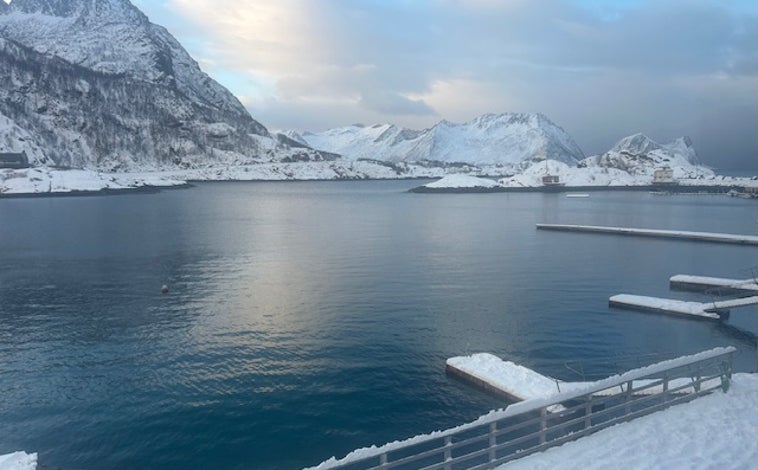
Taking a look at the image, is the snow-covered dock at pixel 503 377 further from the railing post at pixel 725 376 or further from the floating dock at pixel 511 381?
the railing post at pixel 725 376

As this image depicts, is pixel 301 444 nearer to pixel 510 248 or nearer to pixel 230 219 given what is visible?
pixel 510 248

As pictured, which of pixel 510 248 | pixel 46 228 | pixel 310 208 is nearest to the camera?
pixel 510 248

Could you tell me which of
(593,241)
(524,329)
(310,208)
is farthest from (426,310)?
(310,208)

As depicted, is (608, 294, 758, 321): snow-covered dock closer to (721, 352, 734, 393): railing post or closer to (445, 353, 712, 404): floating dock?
(445, 353, 712, 404): floating dock

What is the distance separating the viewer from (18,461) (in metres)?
17.8

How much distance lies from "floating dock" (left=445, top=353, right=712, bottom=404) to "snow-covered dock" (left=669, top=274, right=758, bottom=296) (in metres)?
25.4

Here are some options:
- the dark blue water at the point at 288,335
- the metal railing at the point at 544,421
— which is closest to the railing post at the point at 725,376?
the metal railing at the point at 544,421

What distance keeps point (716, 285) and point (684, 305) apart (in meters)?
10.5

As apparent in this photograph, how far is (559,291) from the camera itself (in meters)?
45.1

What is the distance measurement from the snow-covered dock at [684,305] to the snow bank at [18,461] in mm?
35081

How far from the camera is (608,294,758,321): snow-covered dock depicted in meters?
36.1

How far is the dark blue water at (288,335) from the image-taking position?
2162 cm

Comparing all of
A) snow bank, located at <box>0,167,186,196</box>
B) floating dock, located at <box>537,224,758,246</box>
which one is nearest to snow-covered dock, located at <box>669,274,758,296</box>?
floating dock, located at <box>537,224,758,246</box>

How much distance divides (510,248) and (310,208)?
3026 inches
